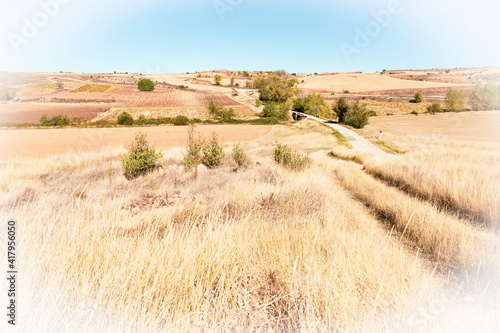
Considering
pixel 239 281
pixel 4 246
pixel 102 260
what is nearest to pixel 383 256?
pixel 239 281

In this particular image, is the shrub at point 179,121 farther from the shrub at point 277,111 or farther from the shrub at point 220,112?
the shrub at point 277,111

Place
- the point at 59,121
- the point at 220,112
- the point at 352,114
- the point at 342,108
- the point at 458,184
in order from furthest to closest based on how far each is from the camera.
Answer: the point at 220,112
the point at 59,121
the point at 342,108
the point at 352,114
the point at 458,184

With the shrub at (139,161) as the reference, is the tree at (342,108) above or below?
above

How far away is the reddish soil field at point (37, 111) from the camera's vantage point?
3596cm

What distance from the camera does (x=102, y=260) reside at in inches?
88.4

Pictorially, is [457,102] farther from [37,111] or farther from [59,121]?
[37,111]

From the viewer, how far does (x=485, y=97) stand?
50.8m

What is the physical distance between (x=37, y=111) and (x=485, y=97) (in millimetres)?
89322

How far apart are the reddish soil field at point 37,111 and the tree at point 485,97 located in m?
78.9

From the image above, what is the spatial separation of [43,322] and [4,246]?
138cm

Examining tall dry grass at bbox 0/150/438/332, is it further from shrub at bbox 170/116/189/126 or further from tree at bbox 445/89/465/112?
tree at bbox 445/89/465/112

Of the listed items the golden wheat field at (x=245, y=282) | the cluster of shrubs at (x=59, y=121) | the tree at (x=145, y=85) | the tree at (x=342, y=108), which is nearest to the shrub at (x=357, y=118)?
the tree at (x=342, y=108)

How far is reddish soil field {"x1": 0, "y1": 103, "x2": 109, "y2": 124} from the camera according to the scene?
1416 inches

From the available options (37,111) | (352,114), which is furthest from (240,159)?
(37,111)
